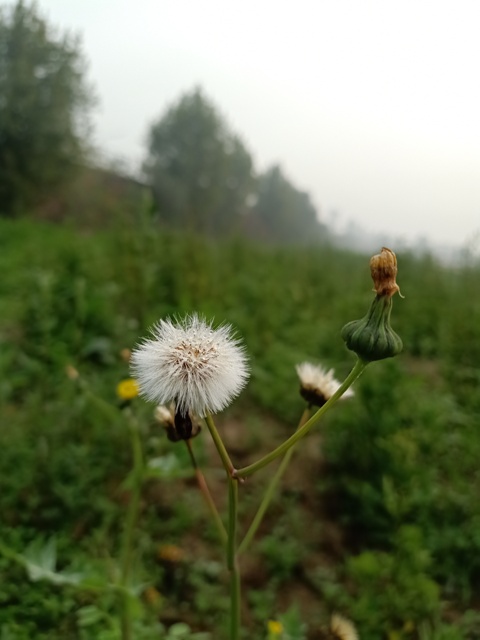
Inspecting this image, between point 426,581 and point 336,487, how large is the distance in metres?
0.57

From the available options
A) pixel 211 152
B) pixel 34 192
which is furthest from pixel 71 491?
pixel 211 152

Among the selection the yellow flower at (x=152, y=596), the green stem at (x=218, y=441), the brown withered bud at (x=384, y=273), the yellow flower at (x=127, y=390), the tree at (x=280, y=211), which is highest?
the tree at (x=280, y=211)

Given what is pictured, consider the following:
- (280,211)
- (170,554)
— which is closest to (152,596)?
(170,554)

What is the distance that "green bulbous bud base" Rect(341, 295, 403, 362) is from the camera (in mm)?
649

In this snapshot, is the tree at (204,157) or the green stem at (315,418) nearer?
the green stem at (315,418)

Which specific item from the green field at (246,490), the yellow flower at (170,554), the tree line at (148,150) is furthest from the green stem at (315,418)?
the tree line at (148,150)

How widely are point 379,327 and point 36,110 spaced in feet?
26.6

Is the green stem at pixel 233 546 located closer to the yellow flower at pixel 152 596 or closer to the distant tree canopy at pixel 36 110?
the yellow flower at pixel 152 596

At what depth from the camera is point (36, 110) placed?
25.2 ft

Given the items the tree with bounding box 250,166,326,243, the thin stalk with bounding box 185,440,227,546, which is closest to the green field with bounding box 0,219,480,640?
the thin stalk with bounding box 185,440,227,546

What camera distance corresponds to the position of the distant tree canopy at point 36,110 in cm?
639

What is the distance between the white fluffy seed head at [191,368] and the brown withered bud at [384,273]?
0.19m

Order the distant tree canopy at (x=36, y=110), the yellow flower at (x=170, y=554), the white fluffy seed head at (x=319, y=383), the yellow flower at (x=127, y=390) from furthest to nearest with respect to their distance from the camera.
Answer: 1. the distant tree canopy at (x=36, y=110)
2. the yellow flower at (x=170, y=554)
3. the yellow flower at (x=127, y=390)
4. the white fluffy seed head at (x=319, y=383)

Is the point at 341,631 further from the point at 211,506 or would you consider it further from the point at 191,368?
the point at 191,368
